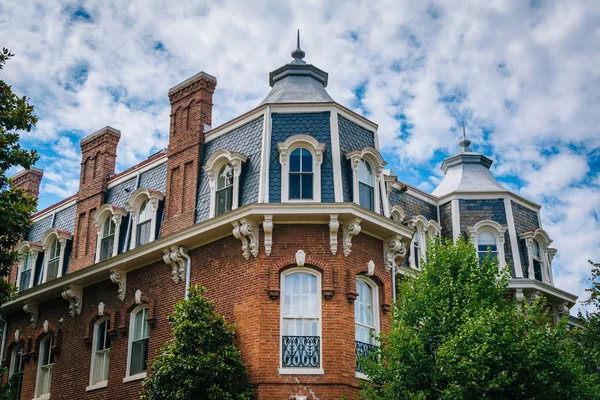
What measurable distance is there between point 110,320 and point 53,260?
4.69 metres

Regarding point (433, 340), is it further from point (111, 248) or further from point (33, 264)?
point (33, 264)

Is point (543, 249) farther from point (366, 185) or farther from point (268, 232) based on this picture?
point (268, 232)

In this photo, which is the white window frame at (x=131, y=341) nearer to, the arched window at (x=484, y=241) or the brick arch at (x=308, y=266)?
the brick arch at (x=308, y=266)

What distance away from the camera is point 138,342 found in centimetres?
2489

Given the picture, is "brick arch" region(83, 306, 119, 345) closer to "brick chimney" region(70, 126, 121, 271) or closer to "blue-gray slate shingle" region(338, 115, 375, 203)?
"brick chimney" region(70, 126, 121, 271)

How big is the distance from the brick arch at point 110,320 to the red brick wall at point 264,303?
0.47ft

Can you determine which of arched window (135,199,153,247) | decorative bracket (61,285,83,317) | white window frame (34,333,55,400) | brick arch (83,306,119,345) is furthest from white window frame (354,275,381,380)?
white window frame (34,333,55,400)

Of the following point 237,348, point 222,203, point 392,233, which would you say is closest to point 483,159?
point 392,233

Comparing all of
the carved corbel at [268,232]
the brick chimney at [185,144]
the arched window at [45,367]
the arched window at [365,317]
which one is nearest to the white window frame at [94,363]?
the arched window at [45,367]

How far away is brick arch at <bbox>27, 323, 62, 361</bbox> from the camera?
2766 centimetres

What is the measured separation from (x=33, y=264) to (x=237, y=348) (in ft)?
39.4

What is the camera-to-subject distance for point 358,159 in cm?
2342

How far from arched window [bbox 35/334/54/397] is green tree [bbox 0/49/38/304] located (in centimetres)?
851

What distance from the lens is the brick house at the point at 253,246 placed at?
21734 millimetres
